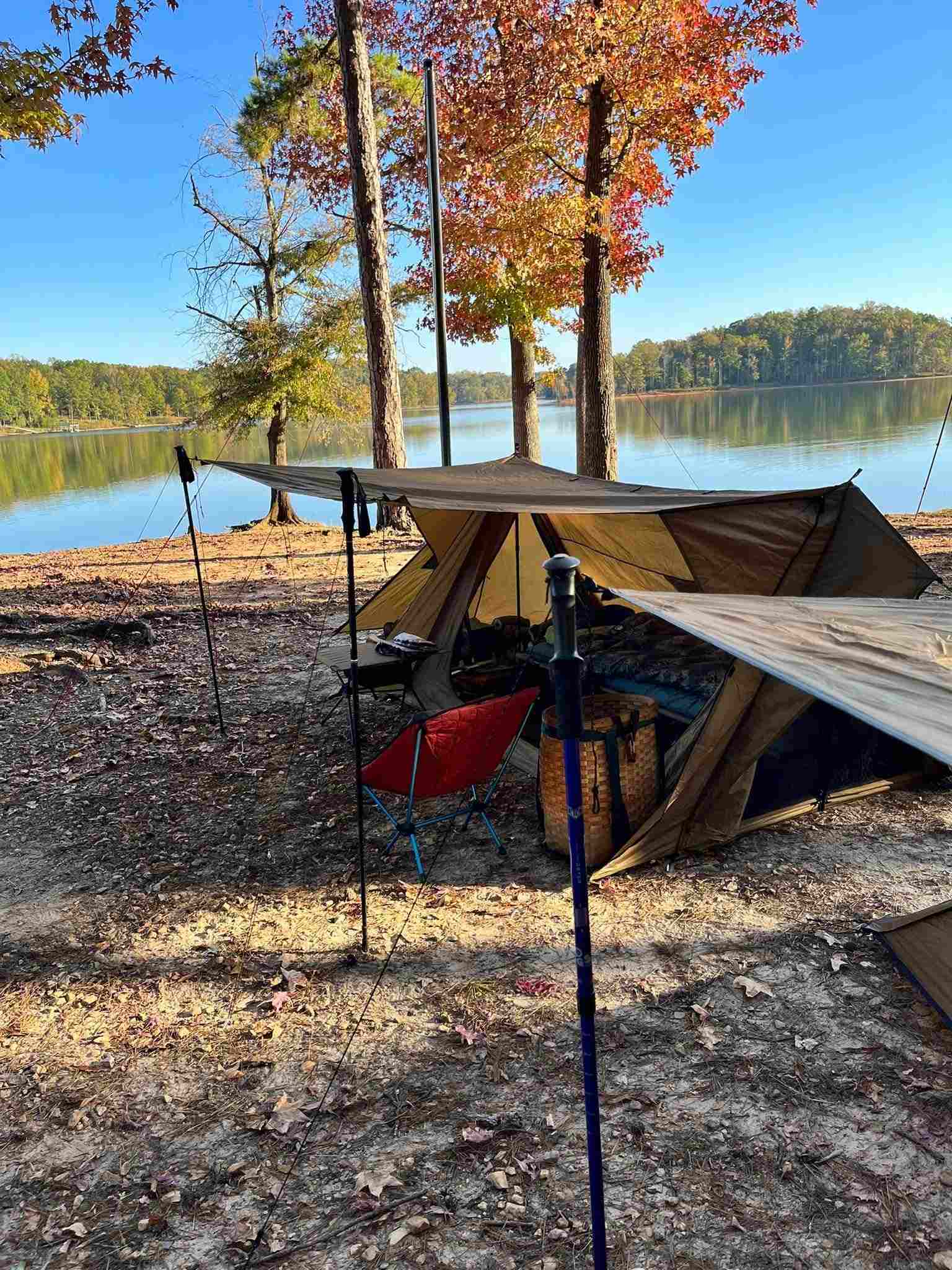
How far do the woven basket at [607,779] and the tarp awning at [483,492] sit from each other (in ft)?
3.78

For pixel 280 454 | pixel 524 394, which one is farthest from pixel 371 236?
pixel 280 454

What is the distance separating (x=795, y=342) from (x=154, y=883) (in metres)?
84.0

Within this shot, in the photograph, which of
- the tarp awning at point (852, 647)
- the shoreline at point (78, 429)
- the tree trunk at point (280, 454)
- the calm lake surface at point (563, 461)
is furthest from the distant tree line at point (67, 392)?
the tarp awning at point (852, 647)

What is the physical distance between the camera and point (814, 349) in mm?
77375

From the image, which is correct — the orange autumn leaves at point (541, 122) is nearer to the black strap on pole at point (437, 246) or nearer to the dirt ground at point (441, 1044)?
the black strap on pole at point (437, 246)

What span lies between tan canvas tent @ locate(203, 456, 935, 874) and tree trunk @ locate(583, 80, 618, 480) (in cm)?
641

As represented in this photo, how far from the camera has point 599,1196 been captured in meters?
1.72

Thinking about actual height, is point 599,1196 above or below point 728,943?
above

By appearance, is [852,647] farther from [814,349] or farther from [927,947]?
[814,349]

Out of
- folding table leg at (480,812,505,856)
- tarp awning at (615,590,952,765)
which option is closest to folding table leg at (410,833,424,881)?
folding table leg at (480,812,505,856)

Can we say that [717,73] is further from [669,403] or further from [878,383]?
[878,383]

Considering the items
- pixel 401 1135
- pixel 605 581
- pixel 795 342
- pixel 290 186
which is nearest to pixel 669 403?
pixel 795 342

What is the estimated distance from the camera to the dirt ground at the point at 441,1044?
7.61 ft

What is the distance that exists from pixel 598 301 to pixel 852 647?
10097mm
